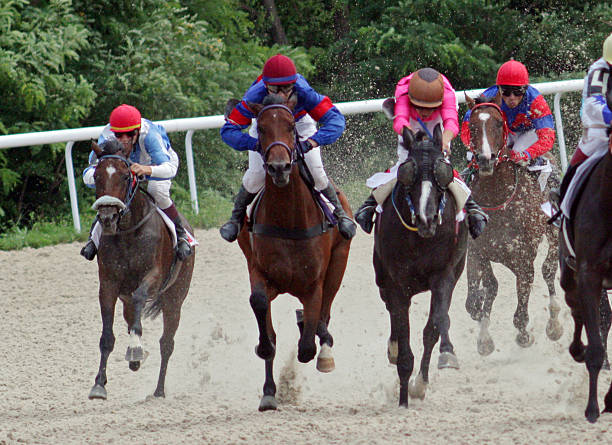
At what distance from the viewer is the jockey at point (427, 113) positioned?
264 inches

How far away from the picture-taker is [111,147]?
22.6 ft

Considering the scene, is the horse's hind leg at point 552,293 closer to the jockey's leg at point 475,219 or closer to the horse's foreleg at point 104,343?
the jockey's leg at point 475,219

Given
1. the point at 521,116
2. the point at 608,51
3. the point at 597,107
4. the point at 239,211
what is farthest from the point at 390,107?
the point at 521,116

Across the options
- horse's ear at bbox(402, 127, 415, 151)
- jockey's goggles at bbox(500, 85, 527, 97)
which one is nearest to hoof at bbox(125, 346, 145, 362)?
horse's ear at bbox(402, 127, 415, 151)

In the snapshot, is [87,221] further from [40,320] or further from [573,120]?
[573,120]

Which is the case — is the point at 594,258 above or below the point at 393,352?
above

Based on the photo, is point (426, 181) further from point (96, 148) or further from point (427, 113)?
point (96, 148)

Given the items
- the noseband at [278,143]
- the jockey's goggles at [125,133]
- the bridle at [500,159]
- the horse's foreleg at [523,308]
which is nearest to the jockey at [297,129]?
the noseband at [278,143]

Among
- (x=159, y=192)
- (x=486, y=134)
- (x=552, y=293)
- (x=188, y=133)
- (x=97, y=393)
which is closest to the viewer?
(x=97, y=393)

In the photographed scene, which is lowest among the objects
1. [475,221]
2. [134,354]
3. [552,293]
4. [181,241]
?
[134,354]

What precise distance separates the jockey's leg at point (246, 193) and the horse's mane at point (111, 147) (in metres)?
0.89

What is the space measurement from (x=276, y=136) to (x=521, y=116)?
3.24m

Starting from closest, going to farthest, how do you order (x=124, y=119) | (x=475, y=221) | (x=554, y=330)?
(x=475, y=221), (x=124, y=119), (x=554, y=330)

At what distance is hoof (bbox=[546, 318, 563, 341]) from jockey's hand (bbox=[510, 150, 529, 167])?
1.37 m
